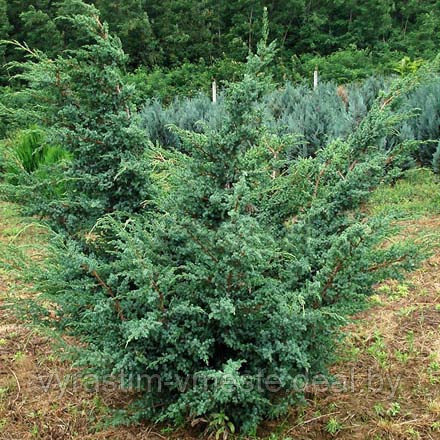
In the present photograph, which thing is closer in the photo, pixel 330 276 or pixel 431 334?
pixel 330 276

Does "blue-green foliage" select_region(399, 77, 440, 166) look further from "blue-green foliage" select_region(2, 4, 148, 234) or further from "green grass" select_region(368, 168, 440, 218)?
"blue-green foliage" select_region(2, 4, 148, 234)

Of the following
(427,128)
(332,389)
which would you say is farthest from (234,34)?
(332,389)

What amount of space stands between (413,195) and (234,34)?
1520cm

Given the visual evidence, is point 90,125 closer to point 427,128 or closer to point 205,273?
point 205,273

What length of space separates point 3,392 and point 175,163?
150cm

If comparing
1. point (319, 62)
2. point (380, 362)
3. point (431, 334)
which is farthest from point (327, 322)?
point (319, 62)

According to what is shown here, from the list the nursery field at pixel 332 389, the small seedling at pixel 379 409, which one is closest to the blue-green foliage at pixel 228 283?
the nursery field at pixel 332 389

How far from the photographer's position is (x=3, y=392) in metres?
2.91

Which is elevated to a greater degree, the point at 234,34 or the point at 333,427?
the point at 234,34

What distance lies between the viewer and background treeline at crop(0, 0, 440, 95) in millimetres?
16953

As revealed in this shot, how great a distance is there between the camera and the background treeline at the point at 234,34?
17.0 meters

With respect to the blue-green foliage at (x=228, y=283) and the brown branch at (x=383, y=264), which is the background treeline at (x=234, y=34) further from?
the brown branch at (x=383, y=264)

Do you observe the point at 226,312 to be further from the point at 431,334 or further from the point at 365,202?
the point at 431,334

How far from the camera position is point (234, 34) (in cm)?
1981
